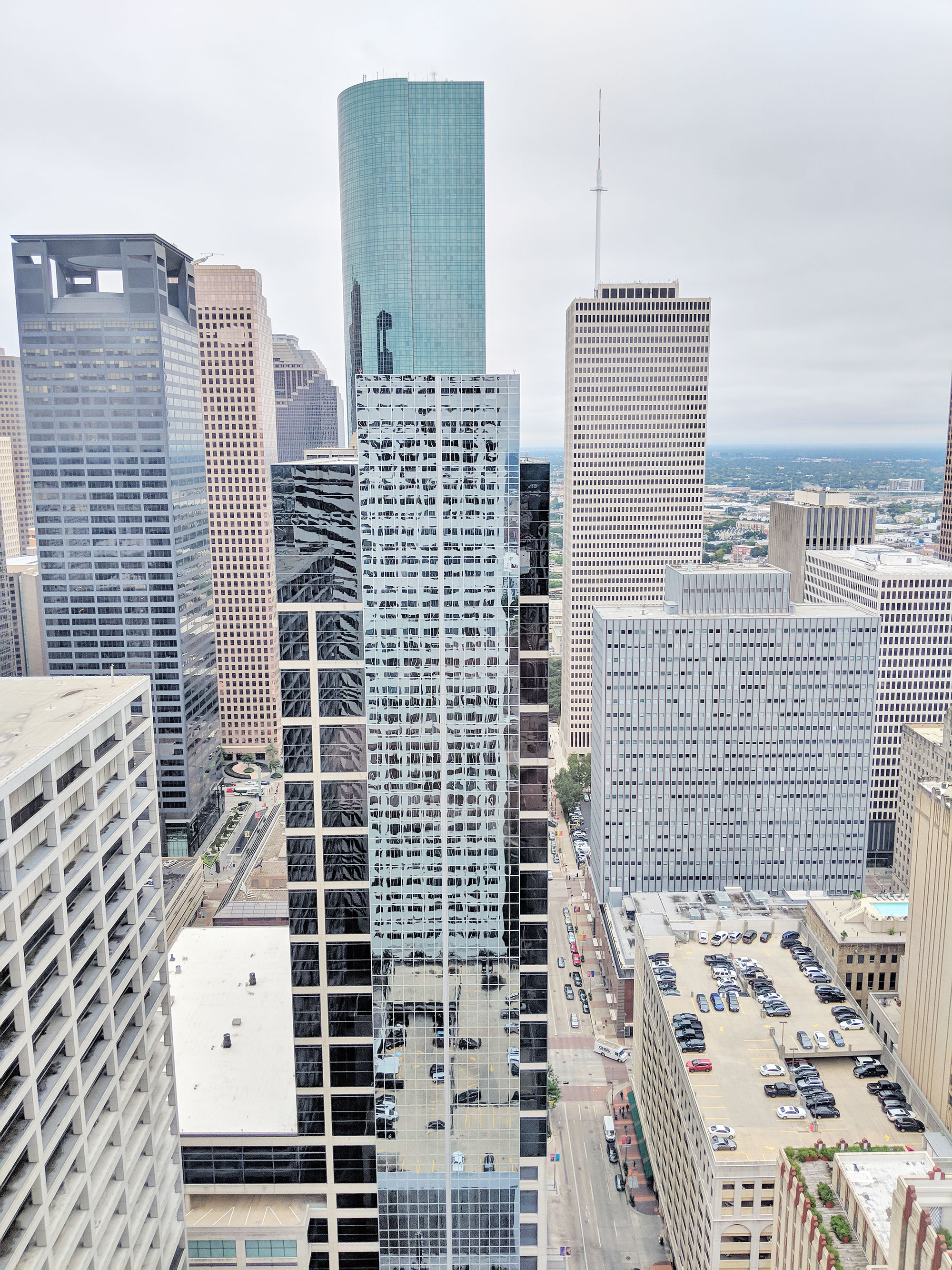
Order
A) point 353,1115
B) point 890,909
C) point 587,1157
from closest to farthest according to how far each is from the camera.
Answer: point 353,1115, point 587,1157, point 890,909

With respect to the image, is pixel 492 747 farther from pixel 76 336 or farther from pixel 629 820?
pixel 76 336

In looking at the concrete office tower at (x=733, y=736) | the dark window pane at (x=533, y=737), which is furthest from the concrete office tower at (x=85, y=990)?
the concrete office tower at (x=733, y=736)

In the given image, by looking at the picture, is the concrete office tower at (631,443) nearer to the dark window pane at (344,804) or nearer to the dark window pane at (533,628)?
the dark window pane at (533,628)

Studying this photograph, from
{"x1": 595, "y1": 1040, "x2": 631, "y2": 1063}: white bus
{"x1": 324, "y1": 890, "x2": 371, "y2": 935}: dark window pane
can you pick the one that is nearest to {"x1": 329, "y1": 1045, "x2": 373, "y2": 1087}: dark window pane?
{"x1": 324, "y1": 890, "x2": 371, "y2": 935}: dark window pane

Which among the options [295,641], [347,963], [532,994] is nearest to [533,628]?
[295,641]

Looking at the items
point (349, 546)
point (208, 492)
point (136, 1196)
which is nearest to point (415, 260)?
point (208, 492)

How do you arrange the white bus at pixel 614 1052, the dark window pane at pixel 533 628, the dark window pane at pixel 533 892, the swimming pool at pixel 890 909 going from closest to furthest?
the dark window pane at pixel 533 628 → the dark window pane at pixel 533 892 → the swimming pool at pixel 890 909 → the white bus at pixel 614 1052

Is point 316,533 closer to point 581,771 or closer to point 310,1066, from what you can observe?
point 310,1066
